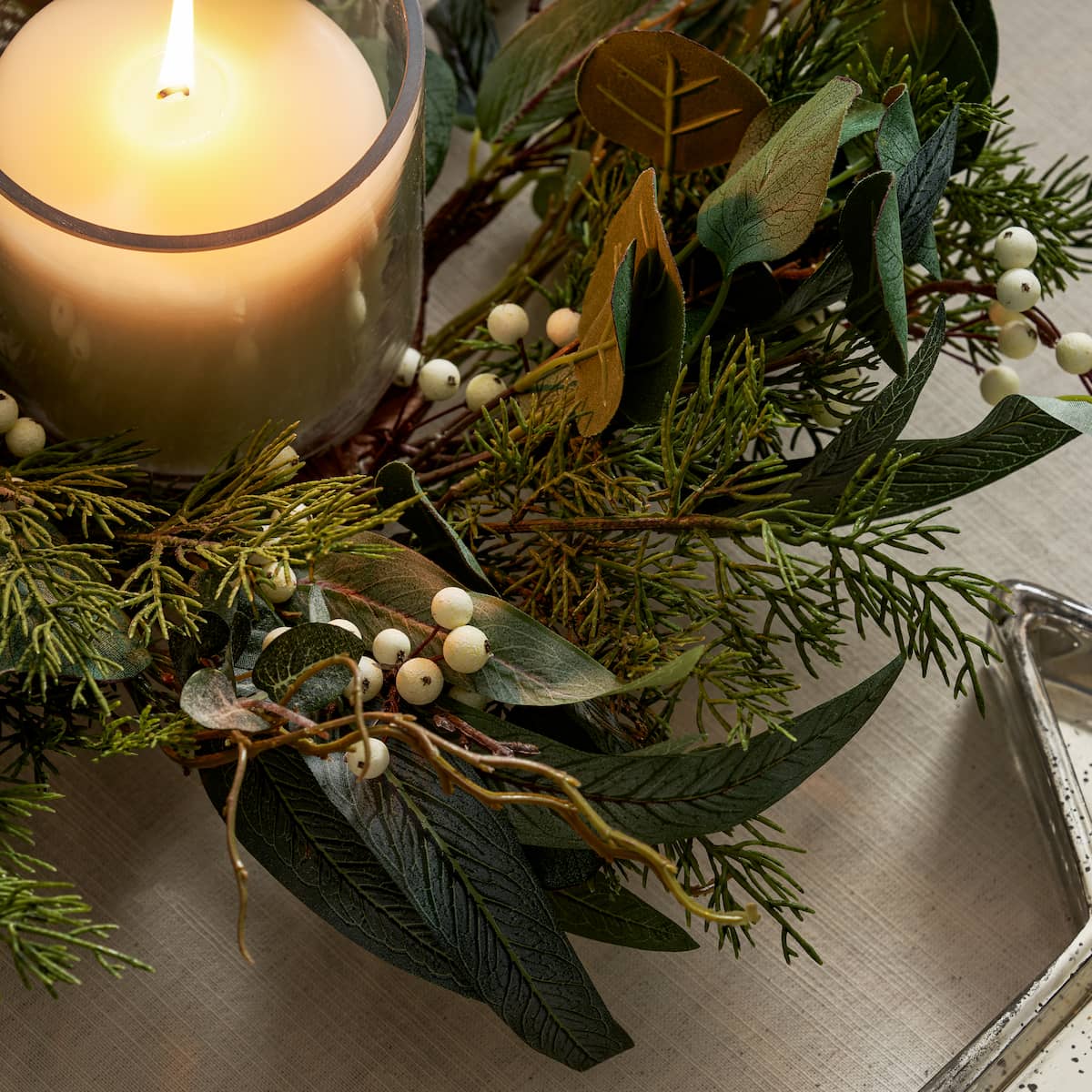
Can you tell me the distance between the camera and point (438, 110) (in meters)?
0.52

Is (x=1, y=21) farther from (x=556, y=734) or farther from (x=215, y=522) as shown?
(x=556, y=734)

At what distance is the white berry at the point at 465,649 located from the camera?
1.17ft

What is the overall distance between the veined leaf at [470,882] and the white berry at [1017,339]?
244mm

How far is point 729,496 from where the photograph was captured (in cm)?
39

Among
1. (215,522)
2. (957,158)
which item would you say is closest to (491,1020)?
(215,522)

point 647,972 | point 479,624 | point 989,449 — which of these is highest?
point 989,449

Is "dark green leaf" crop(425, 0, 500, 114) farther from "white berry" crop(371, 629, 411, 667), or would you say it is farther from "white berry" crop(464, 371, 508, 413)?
"white berry" crop(371, 629, 411, 667)

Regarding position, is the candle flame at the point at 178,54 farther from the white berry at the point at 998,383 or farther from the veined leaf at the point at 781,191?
the white berry at the point at 998,383

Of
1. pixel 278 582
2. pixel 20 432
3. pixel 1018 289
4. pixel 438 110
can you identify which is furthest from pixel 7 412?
pixel 1018 289

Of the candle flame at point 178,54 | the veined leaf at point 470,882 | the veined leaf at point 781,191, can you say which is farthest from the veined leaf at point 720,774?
the candle flame at point 178,54

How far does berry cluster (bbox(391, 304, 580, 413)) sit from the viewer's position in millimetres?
437

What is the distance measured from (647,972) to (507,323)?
0.73 feet

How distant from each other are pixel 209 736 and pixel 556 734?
0.10 meters

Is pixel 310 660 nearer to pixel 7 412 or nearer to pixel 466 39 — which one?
pixel 7 412
